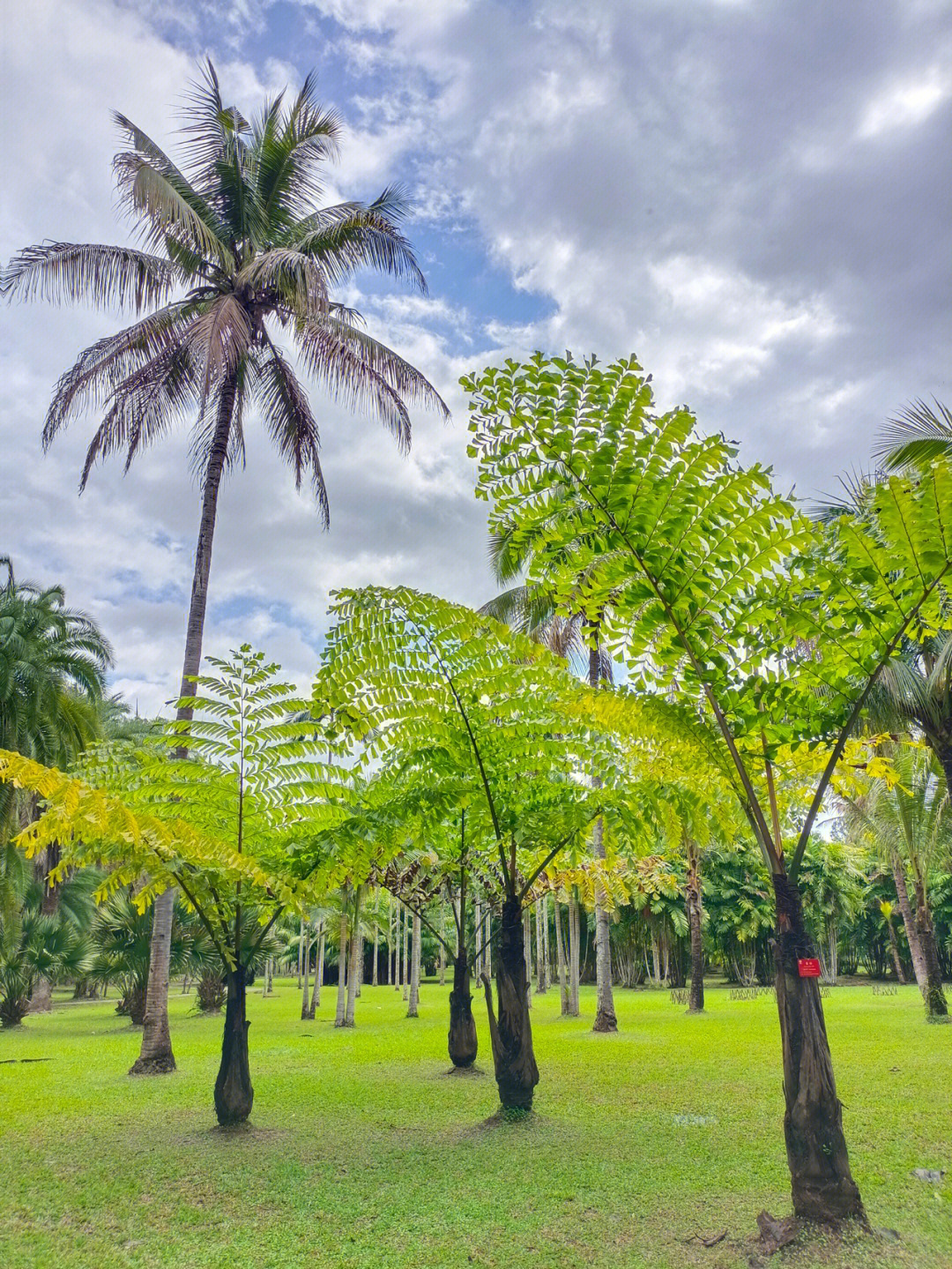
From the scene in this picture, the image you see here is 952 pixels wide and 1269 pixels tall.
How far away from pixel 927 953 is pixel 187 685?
48.7 feet

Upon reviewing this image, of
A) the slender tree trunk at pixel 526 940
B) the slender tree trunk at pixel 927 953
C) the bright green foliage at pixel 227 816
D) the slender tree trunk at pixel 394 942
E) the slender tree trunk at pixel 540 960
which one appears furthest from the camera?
the slender tree trunk at pixel 394 942

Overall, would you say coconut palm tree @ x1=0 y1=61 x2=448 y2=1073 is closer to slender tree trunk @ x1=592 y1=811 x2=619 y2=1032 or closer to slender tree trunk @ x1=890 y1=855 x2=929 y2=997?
slender tree trunk @ x1=592 y1=811 x2=619 y2=1032

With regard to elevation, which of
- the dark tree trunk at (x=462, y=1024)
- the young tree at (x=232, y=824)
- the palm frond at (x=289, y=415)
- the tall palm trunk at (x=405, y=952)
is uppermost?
the palm frond at (x=289, y=415)

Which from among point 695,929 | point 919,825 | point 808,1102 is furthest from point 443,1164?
point 695,929

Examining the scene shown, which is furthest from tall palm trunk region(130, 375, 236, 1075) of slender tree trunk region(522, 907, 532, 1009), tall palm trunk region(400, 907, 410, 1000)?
tall palm trunk region(400, 907, 410, 1000)

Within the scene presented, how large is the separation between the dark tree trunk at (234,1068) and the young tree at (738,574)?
417 centimetres

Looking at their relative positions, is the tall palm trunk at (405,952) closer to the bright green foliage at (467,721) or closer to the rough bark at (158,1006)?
the rough bark at (158,1006)

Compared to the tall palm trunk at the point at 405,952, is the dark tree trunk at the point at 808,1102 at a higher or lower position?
higher

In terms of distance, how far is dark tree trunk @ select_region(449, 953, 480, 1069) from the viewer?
927cm

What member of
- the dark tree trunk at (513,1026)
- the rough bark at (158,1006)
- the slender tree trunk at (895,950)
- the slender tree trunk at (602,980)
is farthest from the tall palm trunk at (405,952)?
the dark tree trunk at (513,1026)

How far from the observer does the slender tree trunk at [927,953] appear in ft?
49.9

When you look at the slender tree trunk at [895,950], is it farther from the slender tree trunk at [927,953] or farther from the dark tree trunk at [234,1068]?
the dark tree trunk at [234,1068]

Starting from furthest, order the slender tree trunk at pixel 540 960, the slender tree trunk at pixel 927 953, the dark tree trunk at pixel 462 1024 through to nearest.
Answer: the slender tree trunk at pixel 540 960 < the slender tree trunk at pixel 927 953 < the dark tree trunk at pixel 462 1024

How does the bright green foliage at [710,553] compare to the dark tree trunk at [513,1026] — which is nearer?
the bright green foliage at [710,553]
